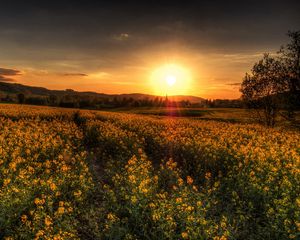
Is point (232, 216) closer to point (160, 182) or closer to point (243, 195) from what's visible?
point (243, 195)

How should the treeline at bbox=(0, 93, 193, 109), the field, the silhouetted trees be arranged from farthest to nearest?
the treeline at bbox=(0, 93, 193, 109)
the silhouetted trees
the field

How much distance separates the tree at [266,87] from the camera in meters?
28.0

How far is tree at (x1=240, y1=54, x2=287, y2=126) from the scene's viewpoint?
28.0 metres

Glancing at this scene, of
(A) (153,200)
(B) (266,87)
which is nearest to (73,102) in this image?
(B) (266,87)

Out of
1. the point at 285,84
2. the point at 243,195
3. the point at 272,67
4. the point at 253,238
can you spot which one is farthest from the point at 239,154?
Answer: the point at 272,67

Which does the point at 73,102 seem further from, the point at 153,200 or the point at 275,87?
the point at 153,200

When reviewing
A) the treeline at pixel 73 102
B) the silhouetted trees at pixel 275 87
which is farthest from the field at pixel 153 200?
the treeline at pixel 73 102

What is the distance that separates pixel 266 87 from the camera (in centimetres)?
2941

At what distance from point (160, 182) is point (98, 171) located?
318 cm

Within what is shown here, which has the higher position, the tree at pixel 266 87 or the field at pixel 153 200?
the tree at pixel 266 87

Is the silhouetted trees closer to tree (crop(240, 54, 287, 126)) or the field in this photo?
tree (crop(240, 54, 287, 126))

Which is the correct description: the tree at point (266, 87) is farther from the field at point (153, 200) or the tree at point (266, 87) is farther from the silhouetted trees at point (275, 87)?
the field at point (153, 200)

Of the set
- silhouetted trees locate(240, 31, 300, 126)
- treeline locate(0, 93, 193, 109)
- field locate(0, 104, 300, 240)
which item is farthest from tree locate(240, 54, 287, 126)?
treeline locate(0, 93, 193, 109)

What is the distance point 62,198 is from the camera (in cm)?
845
